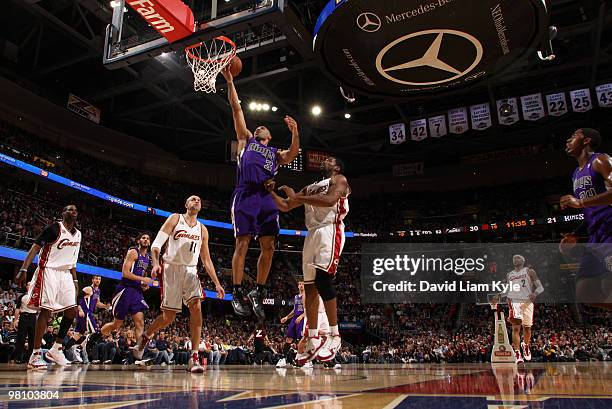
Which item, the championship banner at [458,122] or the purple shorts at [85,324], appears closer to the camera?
the purple shorts at [85,324]

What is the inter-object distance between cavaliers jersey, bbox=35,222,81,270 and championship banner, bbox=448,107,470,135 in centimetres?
1653

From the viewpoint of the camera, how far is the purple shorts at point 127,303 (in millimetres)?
7191

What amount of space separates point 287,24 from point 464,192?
20.5 meters

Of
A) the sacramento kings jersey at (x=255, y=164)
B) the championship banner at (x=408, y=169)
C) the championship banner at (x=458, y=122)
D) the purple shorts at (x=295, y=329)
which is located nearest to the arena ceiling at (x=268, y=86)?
the championship banner at (x=408, y=169)

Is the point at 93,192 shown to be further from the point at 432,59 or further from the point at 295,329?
the point at 432,59

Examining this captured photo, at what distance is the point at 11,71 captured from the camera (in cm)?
1884

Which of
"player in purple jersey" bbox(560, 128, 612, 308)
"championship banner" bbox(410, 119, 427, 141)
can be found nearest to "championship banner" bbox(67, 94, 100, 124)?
"championship banner" bbox(410, 119, 427, 141)

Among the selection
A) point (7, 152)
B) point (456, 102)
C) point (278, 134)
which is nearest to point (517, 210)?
point (456, 102)

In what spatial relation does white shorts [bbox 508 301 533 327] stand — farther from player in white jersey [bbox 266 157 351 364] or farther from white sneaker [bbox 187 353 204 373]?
white sneaker [bbox 187 353 204 373]

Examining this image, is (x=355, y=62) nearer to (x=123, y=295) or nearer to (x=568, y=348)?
Result: (x=123, y=295)

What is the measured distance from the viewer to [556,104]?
17.5 metres

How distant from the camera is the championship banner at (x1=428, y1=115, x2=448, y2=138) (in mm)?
19797

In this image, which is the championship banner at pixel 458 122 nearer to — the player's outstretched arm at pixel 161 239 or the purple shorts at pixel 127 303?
the purple shorts at pixel 127 303

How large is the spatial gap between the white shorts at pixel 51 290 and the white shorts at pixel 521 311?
23.7 feet
